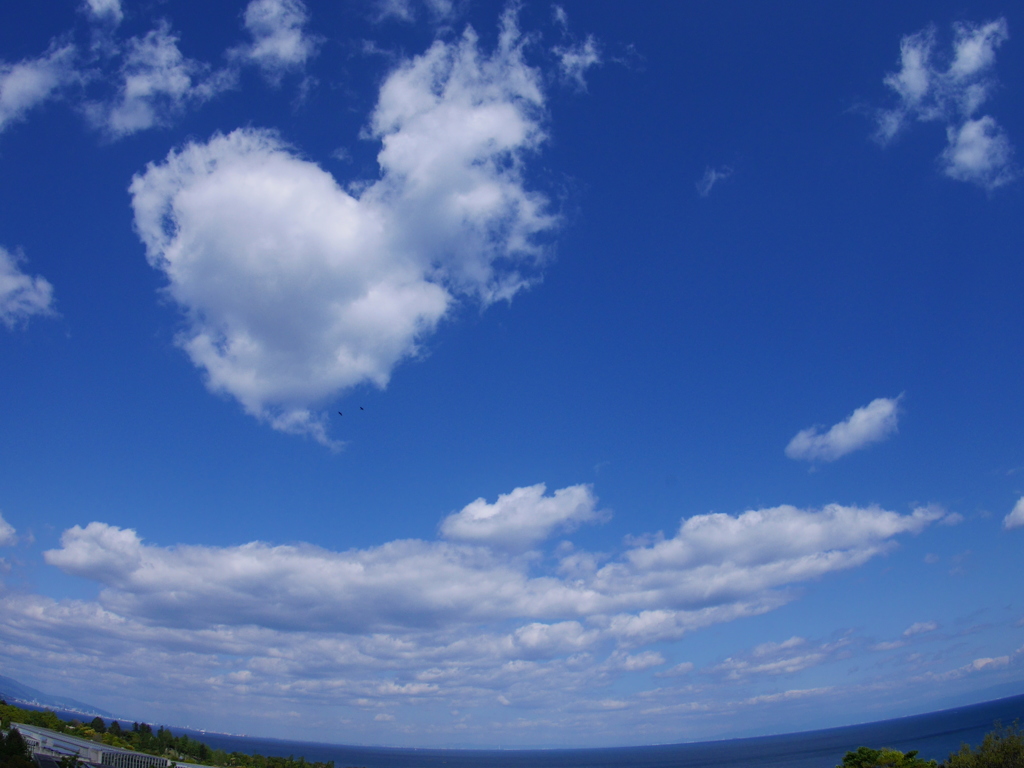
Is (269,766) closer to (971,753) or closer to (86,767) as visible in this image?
(86,767)

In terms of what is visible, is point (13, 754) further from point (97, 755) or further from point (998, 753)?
point (998, 753)

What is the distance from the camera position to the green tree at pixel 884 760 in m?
64.8

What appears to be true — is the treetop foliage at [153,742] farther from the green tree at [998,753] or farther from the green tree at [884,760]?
the green tree at [998,753]

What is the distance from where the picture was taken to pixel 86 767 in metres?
68.8

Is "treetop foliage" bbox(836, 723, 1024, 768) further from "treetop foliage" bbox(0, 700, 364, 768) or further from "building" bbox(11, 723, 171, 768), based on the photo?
"treetop foliage" bbox(0, 700, 364, 768)

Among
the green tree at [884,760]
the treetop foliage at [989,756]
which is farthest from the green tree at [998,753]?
the green tree at [884,760]

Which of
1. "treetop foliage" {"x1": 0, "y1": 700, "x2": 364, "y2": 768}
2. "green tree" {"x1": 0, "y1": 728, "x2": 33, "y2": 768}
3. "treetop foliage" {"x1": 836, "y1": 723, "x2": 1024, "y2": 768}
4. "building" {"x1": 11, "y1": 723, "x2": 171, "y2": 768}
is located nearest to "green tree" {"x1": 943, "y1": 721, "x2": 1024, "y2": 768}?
"treetop foliage" {"x1": 836, "y1": 723, "x2": 1024, "y2": 768}

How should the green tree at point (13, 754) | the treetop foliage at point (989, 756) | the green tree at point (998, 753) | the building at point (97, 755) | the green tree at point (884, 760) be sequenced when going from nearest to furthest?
the green tree at point (13, 754)
the green tree at point (998, 753)
the treetop foliage at point (989, 756)
the green tree at point (884, 760)
the building at point (97, 755)

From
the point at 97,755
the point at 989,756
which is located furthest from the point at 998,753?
the point at 97,755

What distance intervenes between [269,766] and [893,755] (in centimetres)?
10820

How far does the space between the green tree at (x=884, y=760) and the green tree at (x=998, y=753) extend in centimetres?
364

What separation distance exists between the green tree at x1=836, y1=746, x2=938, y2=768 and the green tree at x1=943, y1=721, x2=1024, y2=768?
3635 mm

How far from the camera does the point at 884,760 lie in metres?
67.2

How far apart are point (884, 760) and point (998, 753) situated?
41.5 ft
